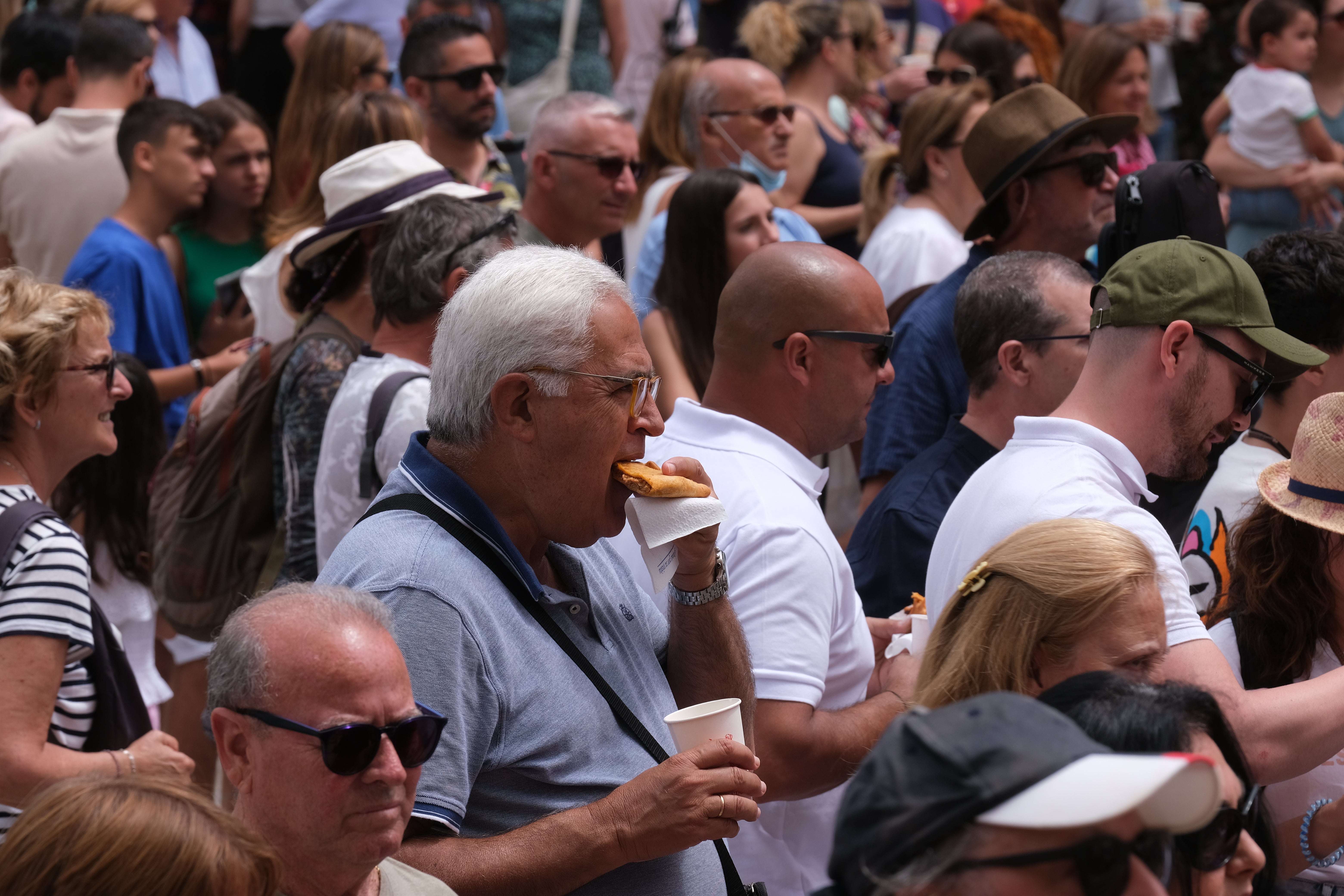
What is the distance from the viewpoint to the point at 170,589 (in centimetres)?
417

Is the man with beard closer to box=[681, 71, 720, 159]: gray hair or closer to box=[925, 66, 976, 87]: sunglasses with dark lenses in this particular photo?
box=[681, 71, 720, 159]: gray hair

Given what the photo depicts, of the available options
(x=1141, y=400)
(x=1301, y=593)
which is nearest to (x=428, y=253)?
(x=1141, y=400)

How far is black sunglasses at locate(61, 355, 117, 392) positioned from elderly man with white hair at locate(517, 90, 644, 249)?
7.49 feet

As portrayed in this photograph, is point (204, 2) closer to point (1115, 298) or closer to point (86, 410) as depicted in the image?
point (86, 410)

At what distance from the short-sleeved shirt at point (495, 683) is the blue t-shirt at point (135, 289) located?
351cm

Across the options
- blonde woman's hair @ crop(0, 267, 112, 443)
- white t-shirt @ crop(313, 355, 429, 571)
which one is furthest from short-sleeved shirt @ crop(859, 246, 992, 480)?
blonde woman's hair @ crop(0, 267, 112, 443)

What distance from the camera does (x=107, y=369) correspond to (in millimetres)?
3416

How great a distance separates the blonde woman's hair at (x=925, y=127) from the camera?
596cm

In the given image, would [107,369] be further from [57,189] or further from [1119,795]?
[57,189]

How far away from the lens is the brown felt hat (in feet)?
16.0

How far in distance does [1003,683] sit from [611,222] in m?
3.68

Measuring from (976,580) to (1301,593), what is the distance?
937 mm

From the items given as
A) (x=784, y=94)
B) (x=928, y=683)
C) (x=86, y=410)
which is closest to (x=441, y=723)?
(x=928, y=683)

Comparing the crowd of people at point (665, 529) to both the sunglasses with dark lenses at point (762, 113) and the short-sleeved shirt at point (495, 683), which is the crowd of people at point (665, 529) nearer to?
the short-sleeved shirt at point (495, 683)
